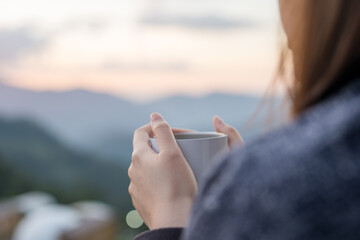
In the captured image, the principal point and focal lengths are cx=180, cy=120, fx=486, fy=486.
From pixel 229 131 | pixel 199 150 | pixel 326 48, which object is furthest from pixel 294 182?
pixel 229 131

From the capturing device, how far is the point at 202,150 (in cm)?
53

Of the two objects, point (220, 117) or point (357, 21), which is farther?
point (220, 117)

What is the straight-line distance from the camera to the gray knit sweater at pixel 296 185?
28 cm

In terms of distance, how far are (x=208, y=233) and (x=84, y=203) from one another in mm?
2823

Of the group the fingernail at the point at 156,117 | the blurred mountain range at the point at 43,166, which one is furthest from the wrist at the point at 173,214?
the blurred mountain range at the point at 43,166

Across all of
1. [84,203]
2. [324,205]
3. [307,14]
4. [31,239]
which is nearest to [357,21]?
[307,14]

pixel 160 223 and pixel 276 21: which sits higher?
pixel 276 21

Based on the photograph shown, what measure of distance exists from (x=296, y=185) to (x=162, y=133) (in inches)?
10.5

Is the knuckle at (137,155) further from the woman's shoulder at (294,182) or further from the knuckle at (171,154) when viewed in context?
the woman's shoulder at (294,182)

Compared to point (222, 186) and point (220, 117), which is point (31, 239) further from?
point (222, 186)

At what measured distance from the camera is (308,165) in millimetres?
287

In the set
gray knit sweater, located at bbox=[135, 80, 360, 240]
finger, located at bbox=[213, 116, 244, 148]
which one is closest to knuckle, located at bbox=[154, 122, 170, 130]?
finger, located at bbox=[213, 116, 244, 148]

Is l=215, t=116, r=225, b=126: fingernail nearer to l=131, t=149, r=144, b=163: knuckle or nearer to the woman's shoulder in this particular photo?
l=131, t=149, r=144, b=163: knuckle

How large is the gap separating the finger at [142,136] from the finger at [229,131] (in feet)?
0.35
